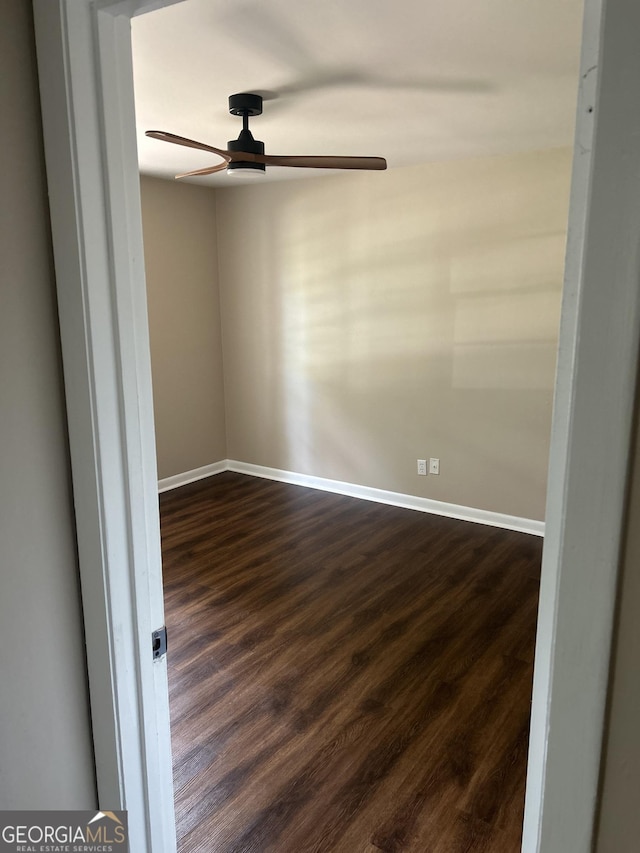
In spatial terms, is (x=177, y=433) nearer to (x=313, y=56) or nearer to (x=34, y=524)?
(x=313, y=56)

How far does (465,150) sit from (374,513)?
100 inches

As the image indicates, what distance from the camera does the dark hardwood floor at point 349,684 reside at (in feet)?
6.15

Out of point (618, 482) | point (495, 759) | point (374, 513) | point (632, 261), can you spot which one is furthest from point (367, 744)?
point (374, 513)

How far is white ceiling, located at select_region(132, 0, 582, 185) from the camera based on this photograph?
182 centimetres

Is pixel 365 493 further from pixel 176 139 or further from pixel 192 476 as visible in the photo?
pixel 176 139

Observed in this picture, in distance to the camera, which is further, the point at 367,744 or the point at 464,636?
the point at 464,636

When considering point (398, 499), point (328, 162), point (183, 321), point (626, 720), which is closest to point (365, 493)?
point (398, 499)

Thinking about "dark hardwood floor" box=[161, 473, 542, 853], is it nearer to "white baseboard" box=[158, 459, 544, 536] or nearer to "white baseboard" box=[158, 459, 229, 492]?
"white baseboard" box=[158, 459, 544, 536]

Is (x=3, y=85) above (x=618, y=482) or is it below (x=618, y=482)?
above

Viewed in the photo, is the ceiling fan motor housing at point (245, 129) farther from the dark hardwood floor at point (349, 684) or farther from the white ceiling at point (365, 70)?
the dark hardwood floor at point (349, 684)

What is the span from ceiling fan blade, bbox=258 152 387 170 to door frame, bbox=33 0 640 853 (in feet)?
6.04

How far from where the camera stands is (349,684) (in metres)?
2.49

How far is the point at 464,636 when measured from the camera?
112 inches

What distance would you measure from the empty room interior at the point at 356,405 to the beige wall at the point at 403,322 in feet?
0.06
